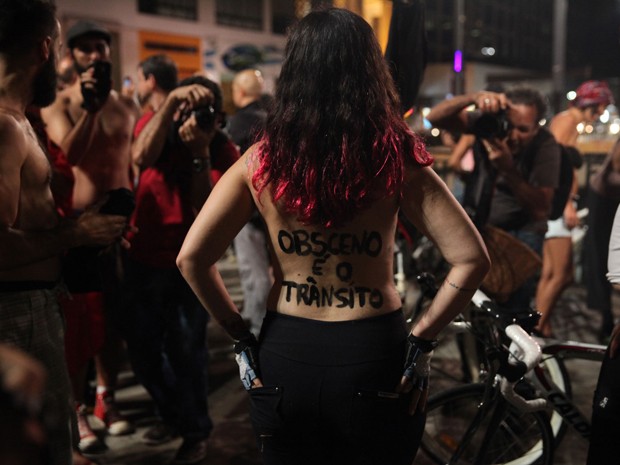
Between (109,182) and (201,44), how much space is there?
52.5 feet

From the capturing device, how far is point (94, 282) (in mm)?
2863

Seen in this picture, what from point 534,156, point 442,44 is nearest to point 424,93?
→ point 442,44

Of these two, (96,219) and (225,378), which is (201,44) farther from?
(96,219)

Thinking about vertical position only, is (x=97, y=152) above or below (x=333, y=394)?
above

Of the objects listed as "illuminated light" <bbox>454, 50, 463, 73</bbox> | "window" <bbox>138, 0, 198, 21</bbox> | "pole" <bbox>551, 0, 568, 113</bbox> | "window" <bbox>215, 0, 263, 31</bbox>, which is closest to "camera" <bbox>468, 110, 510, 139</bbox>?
"illuminated light" <bbox>454, 50, 463, 73</bbox>

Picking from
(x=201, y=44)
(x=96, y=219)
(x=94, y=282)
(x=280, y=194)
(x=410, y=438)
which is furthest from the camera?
(x=201, y=44)

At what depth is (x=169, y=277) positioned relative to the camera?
357 cm

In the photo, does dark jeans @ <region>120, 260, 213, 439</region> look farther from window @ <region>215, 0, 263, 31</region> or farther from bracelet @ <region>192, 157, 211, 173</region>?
window @ <region>215, 0, 263, 31</region>

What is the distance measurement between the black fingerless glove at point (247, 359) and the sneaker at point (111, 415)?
7.22 feet

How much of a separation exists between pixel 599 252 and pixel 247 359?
4.50 m

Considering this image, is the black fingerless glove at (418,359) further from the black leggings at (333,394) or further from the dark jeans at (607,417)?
the dark jeans at (607,417)

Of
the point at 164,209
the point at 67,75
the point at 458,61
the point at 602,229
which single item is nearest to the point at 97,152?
the point at 164,209

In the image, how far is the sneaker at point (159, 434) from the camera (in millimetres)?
3877

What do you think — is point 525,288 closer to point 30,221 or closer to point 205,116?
point 205,116
